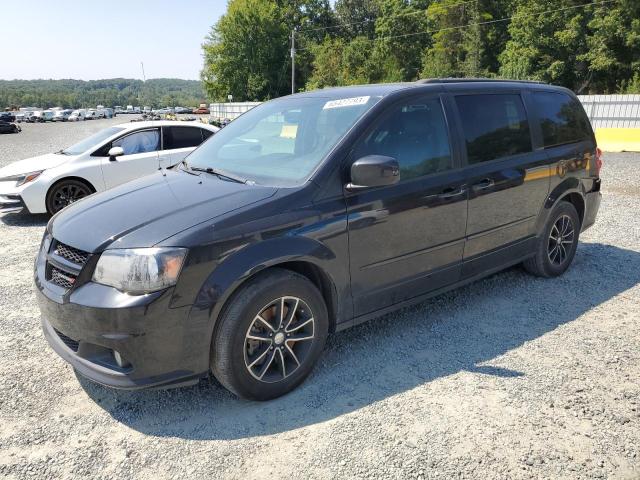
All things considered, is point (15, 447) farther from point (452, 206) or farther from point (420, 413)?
point (452, 206)

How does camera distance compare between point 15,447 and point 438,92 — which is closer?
point 15,447

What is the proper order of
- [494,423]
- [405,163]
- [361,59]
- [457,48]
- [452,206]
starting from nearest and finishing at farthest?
1. [494,423]
2. [405,163]
3. [452,206]
4. [457,48]
5. [361,59]

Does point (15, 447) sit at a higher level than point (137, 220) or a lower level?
lower

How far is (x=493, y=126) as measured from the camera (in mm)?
4152

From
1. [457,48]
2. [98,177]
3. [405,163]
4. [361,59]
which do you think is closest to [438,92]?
[405,163]

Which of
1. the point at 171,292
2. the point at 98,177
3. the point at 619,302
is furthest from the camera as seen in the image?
the point at 98,177

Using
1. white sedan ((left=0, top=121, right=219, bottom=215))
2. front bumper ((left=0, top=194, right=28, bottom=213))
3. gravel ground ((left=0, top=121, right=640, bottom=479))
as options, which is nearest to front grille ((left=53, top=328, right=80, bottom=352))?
gravel ground ((left=0, top=121, right=640, bottom=479))

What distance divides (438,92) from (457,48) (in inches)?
2252

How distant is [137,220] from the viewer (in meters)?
2.84

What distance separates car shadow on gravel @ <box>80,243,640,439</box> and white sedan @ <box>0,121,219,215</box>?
4.80m

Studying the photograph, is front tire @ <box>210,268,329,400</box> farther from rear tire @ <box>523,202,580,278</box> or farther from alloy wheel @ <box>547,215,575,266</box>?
alloy wheel @ <box>547,215,575,266</box>

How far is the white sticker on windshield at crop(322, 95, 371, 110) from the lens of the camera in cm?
353

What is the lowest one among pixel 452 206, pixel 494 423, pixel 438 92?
pixel 494 423

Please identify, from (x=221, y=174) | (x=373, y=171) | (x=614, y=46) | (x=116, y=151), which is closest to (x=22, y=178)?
(x=116, y=151)
